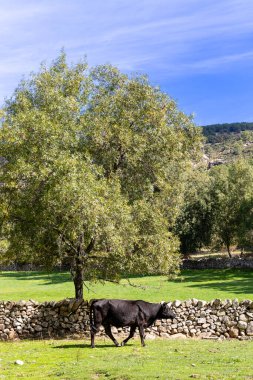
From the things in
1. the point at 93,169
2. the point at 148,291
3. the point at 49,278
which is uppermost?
the point at 93,169

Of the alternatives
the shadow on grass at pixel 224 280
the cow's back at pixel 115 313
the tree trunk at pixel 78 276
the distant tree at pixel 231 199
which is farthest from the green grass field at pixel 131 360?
the distant tree at pixel 231 199

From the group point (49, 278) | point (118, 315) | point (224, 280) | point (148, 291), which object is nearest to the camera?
point (118, 315)

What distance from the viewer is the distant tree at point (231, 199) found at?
63.6m

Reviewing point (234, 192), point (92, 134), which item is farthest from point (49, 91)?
point (234, 192)

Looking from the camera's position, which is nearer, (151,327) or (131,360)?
(131,360)

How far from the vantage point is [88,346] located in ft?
57.1

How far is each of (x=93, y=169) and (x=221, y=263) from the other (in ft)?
165

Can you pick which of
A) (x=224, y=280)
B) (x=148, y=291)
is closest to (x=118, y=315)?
(x=148, y=291)

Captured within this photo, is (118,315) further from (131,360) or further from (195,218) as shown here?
(195,218)

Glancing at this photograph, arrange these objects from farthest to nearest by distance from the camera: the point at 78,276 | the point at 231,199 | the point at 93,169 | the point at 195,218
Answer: the point at 195,218 → the point at 231,199 → the point at 78,276 → the point at 93,169

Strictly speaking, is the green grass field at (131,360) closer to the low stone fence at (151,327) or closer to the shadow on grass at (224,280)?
the low stone fence at (151,327)

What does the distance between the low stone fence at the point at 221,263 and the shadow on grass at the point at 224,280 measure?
229cm

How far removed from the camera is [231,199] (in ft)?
215

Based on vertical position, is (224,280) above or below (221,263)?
below
